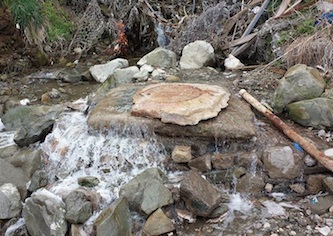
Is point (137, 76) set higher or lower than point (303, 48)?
lower

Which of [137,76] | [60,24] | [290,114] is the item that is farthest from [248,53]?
[60,24]

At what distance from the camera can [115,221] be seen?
8.75 ft

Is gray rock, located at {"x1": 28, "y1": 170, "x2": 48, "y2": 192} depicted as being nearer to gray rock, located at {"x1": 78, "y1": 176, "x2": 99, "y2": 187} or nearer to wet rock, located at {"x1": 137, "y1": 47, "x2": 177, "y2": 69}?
gray rock, located at {"x1": 78, "y1": 176, "x2": 99, "y2": 187}

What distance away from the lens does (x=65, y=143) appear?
144 inches

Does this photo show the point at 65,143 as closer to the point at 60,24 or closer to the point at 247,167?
the point at 247,167

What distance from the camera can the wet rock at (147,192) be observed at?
2.86 metres

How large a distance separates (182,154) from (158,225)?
752 millimetres

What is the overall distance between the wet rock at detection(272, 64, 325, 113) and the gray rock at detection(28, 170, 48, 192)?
240cm

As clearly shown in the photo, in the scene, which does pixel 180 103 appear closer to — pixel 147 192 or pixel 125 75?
pixel 147 192

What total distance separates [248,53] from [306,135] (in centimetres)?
250

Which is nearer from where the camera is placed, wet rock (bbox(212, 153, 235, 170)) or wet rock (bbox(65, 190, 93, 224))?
wet rock (bbox(65, 190, 93, 224))

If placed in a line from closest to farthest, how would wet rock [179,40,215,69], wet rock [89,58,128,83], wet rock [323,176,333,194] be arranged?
wet rock [323,176,333,194]
wet rock [179,40,215,69]
wet rock [89,58,128,83]

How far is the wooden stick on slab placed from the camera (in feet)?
9.96

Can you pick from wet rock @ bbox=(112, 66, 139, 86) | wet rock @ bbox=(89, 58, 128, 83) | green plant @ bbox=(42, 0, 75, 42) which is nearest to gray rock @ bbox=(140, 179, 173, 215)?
wet rock @ bbox=(112, 66, 139, 86)
